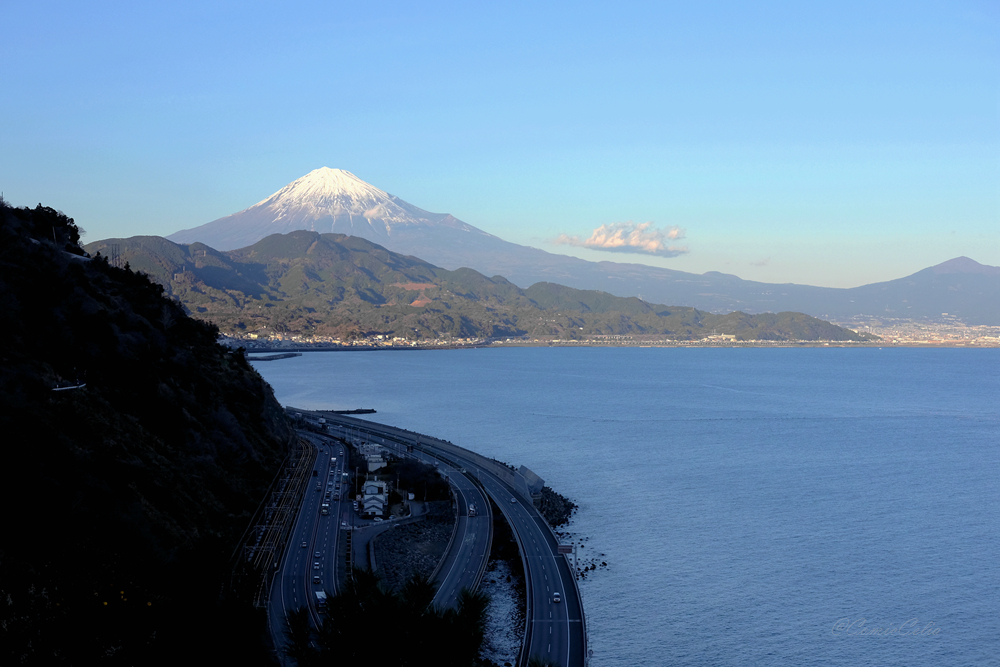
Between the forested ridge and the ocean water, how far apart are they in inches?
352

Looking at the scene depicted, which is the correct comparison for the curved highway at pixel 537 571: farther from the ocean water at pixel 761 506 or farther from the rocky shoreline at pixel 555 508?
the ocean water at pixel 761 506

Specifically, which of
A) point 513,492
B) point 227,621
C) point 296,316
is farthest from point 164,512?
point 296,316

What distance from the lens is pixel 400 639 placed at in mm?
10938

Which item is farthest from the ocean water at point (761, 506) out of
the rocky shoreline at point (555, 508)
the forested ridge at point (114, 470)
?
the forested ridge at point (114, 470)

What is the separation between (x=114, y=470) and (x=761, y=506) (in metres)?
22.9

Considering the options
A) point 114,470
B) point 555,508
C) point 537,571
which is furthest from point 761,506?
point 114,470

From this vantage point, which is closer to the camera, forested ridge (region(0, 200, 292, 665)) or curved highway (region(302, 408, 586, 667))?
forested ridge (region(0, 200, 292, 665))

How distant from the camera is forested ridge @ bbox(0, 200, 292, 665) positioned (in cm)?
1176

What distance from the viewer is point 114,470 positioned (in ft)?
55.4

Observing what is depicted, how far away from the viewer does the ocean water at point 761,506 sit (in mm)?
18500

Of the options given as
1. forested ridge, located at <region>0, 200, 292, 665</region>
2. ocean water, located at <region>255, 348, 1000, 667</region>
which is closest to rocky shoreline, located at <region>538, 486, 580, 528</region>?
ocean water, located at <region>255, 348, 1000, 667</region>

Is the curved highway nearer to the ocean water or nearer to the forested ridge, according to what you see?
the ocean water

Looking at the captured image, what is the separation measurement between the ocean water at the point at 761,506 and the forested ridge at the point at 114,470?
8934mm

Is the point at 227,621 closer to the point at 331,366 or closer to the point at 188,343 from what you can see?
the point at 188,343
